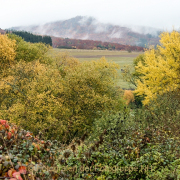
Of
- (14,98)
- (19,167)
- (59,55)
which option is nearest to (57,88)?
(14,98)

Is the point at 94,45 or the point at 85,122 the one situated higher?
the point at 94,45

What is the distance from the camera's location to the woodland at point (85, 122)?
Result: 4812 mm

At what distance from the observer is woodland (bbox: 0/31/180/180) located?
481cm

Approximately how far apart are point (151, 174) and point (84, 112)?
14.9m

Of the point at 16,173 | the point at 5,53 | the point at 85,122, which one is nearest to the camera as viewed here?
the point at 16,173

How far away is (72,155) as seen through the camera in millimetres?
5168

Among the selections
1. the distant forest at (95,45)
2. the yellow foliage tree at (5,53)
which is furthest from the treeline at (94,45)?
the yellow foliage tree at (5,53)

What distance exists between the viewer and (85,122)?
19.9 m

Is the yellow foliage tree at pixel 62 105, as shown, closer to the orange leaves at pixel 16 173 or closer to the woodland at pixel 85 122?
the woodland at pixel 85 122

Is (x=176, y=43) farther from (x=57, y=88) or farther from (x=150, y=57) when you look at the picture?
(x=57, y=88)

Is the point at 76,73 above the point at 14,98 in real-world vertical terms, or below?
above

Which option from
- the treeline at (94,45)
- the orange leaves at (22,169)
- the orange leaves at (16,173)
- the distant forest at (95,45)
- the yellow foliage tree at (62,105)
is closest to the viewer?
the orange leaves at (16,173)

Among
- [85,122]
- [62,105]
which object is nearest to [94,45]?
[62,105]

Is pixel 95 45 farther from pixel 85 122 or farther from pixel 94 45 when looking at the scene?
pixel 85 122
